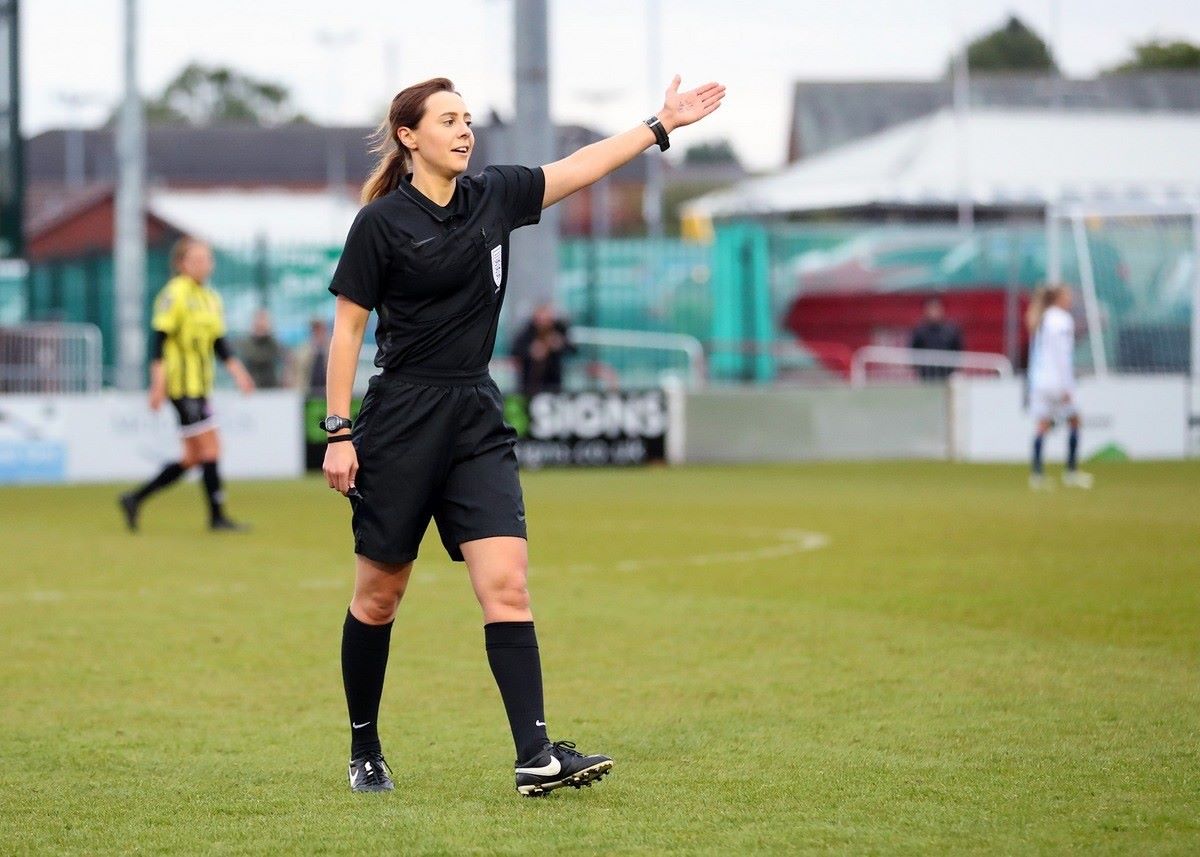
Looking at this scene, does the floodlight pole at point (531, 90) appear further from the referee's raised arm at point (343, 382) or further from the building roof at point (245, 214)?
the referee's raised arm at point (343, 382)

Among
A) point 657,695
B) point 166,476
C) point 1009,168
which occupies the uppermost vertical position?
point 1009,168

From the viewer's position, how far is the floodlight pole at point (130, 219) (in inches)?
966

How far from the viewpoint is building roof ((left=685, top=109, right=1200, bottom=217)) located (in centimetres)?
3394

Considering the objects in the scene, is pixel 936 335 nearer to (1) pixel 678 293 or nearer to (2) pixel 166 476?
(1) pixel 678 293

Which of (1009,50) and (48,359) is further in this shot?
(1009,50)

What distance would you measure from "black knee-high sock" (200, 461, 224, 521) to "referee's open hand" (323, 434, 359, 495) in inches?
374

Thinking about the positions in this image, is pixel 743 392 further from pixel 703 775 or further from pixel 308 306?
pixel 703 775

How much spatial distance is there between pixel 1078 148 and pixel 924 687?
1147 inches

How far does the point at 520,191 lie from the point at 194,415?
30.7 feet

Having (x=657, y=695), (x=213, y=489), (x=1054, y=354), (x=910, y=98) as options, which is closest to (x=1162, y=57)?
(x=910, y=98)

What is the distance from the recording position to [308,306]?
26500mm

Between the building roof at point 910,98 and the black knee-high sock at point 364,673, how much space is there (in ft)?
158

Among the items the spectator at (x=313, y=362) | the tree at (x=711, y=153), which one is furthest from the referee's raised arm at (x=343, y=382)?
the tree at (x=711, y=153)

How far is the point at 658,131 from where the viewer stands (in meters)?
6.04
